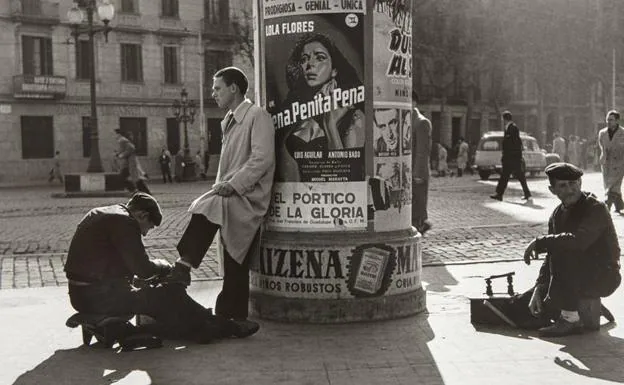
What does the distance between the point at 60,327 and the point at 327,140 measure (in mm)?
2366

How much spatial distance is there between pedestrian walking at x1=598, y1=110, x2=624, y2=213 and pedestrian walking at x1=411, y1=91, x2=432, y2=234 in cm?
532

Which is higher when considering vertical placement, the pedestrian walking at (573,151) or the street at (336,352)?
the pedestrian walking at (573,151)

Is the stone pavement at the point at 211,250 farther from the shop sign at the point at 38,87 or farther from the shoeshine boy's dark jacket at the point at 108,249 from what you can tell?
the shop sign at the point at 38,87

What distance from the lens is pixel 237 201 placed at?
601cm

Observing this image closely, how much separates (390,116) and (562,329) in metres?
1.95

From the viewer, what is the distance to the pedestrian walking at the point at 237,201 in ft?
19.3

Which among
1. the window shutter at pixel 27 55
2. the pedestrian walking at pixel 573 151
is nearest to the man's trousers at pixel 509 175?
the window shutter at pixel 27 55

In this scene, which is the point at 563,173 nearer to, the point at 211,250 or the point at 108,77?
the point at 211,250

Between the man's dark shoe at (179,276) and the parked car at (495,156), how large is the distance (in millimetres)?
25348

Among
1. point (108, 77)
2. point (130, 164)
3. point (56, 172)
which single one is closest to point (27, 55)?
point (108, 77)

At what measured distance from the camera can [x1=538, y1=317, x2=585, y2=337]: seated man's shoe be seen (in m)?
5.61

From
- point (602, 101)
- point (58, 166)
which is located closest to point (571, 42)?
point (602, 101)

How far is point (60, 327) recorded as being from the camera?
620 cm

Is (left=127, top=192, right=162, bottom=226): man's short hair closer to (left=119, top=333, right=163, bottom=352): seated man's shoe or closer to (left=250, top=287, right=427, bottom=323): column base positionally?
(left=119, top=333, right=163, bottom=352): seated man's shoe
